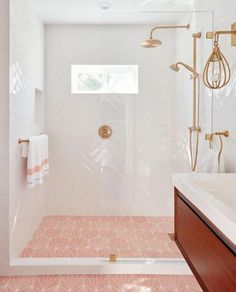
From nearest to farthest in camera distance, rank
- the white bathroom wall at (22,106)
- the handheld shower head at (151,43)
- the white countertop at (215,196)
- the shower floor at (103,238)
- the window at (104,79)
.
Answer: the white countertop at (215,196), the white bathroom wall at (22,106), the shower floor at (103,238), the handheld shower head at (151,43), the window at (104,79)

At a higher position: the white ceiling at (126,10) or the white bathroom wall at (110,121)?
the white ceiling at (126,10)

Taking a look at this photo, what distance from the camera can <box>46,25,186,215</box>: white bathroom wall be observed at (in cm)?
316

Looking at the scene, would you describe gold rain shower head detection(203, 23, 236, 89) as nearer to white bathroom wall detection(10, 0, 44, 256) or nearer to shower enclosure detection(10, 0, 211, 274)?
shower enclosure detection(10, 0, 211, 274)

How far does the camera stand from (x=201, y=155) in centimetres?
277

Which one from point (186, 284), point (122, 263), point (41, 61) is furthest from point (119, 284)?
point (41, 61)

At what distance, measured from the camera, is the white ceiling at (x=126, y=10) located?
2908 mm

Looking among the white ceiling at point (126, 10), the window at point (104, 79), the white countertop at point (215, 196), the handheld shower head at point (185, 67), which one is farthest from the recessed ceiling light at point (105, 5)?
the white countertop at point (215, 196)

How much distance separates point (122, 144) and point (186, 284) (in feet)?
4.71

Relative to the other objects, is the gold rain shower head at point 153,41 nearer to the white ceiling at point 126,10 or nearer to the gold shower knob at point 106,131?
the white ceiling at point 126,10

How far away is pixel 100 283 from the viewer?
2219 millimetres

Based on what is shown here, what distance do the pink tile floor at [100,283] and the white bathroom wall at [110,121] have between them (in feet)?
3.21

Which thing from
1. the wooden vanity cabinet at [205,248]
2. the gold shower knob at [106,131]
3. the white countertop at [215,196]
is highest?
the gold shower knob at [106,131]

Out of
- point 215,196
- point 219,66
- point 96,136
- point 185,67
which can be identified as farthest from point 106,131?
point 215,196

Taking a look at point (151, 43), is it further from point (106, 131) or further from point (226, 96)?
point (226, 96)
